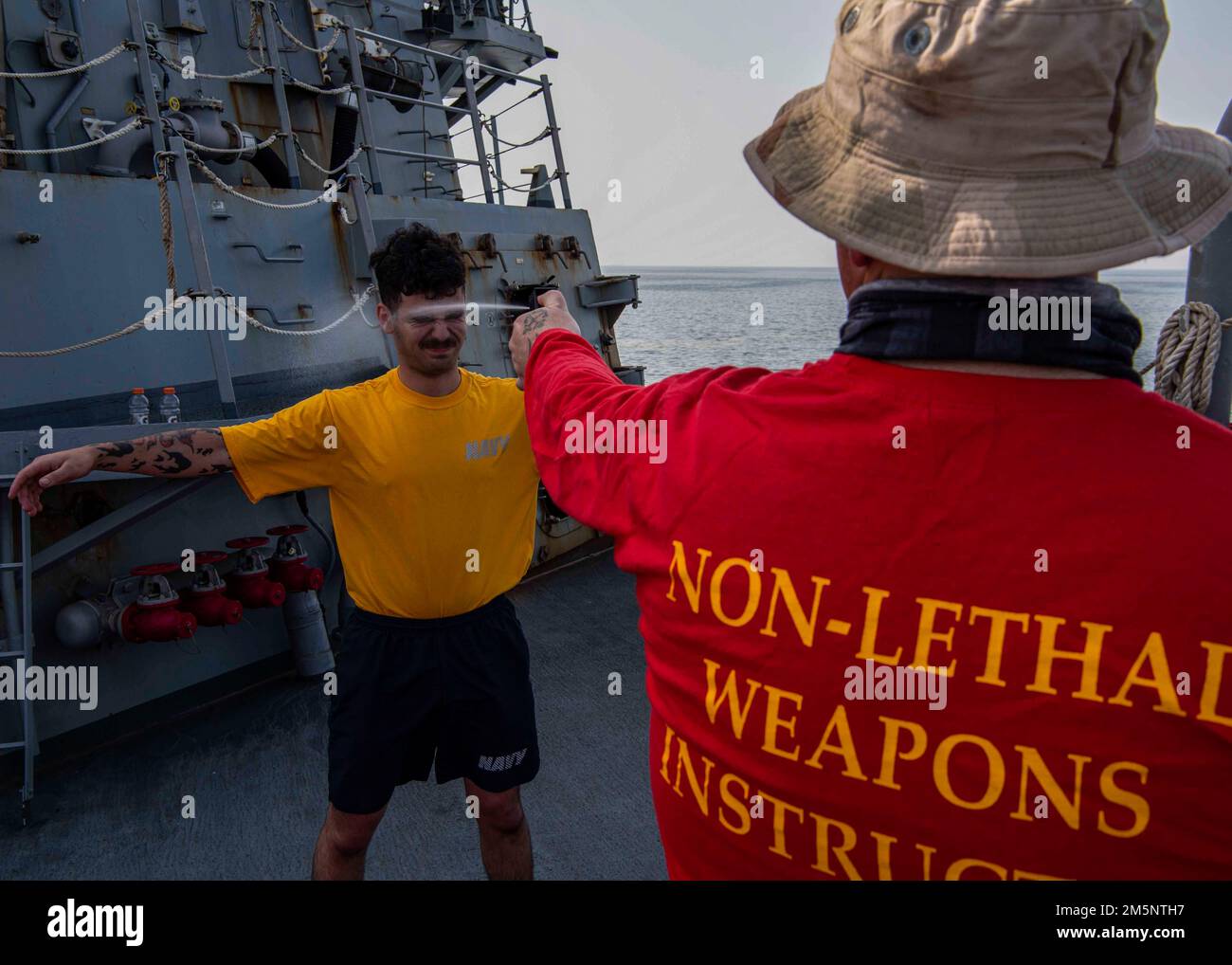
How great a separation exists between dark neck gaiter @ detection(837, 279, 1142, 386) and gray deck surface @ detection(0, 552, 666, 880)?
3.13m

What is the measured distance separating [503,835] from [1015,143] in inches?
106

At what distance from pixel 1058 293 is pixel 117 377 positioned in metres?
5.09

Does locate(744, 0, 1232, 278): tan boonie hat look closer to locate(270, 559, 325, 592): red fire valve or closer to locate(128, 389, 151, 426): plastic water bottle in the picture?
locate(128, 389, 151, 426): plastic water bottle

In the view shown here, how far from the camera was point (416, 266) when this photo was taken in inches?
121

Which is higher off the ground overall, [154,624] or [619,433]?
[619,433]

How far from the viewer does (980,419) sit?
0.91m

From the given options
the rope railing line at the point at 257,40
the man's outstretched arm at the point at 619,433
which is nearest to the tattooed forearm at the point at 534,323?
the man's outstretched arm at the point at 619,433

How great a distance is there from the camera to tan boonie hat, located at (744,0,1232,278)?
88 centimetres

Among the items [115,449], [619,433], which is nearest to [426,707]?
[115,449]

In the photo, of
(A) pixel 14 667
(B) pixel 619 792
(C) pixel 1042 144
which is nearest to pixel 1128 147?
(C) pixel 1042 144

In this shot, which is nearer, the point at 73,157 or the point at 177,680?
the point at 177,680

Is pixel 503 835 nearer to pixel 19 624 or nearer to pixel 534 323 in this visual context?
pixel 534 323

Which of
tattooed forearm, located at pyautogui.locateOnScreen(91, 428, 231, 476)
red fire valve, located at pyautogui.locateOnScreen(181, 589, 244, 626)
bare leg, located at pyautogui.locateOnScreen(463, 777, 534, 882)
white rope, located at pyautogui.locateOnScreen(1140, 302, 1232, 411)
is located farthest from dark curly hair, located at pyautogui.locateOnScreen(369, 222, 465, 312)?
red fire valve, located at pyautogui.locateOnScreen(181, 589, 244, 626)
